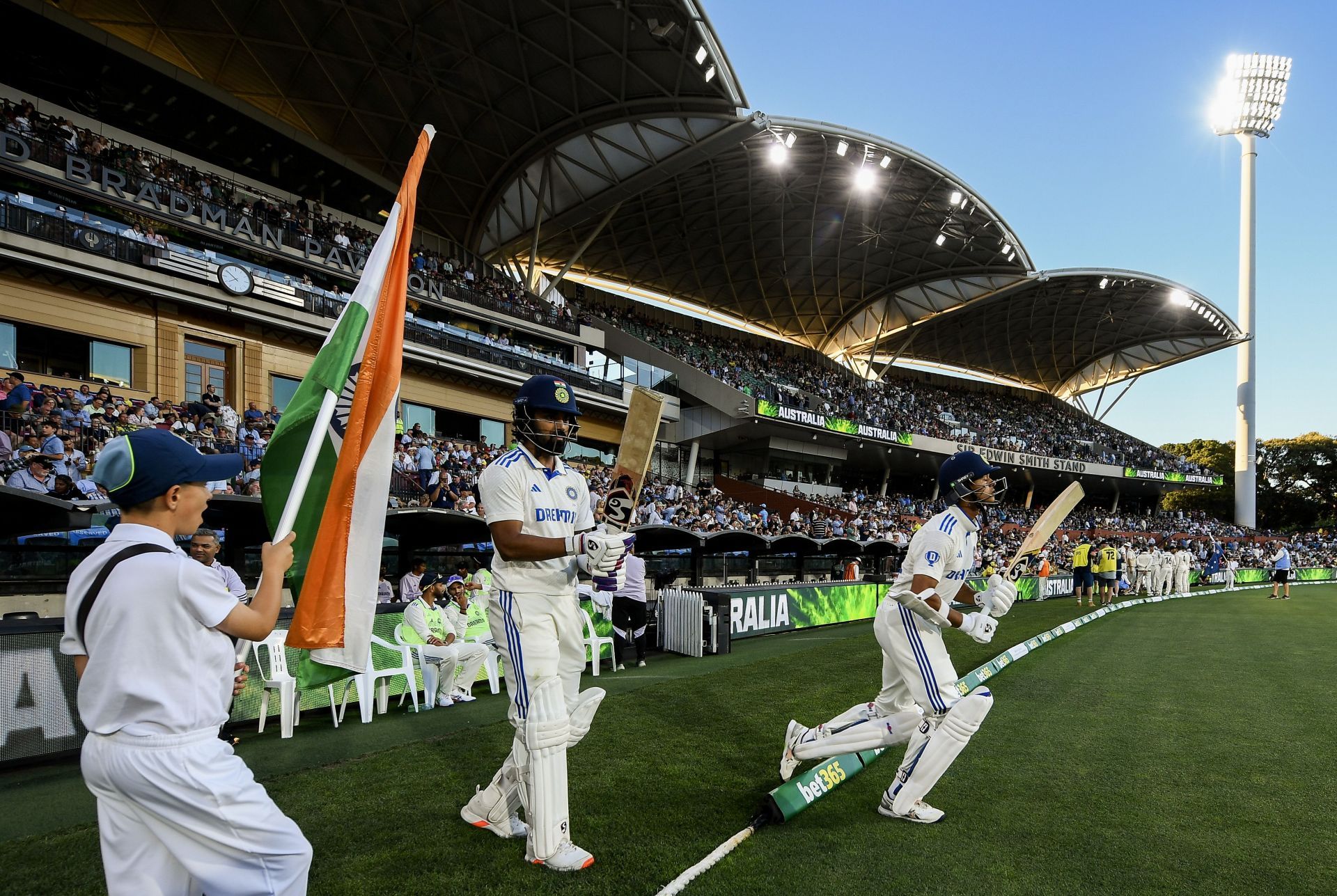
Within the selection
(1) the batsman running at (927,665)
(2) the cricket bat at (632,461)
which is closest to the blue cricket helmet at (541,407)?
(2) the cricket bat at (632,461)

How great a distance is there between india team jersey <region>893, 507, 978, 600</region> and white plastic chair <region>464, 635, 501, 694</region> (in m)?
6.40

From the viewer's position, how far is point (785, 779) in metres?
5.65

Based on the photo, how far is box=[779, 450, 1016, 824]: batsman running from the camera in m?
4.72

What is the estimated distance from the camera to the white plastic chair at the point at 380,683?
8539mm

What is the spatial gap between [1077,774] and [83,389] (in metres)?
20.3

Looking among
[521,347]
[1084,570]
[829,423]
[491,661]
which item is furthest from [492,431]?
[491,661]

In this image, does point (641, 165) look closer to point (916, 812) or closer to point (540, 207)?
point (540, 207)

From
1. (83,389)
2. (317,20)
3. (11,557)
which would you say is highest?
(317,20)

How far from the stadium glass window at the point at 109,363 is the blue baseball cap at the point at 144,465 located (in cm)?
2354

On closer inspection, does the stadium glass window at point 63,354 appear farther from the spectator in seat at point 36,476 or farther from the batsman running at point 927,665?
the batsman running at point 927,665

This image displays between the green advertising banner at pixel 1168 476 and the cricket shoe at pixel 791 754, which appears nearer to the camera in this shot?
the cricket shoe at pixel 791 754

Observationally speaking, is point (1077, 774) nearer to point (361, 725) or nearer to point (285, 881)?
point (285, 881)

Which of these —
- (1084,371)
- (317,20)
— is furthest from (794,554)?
(1084,371)

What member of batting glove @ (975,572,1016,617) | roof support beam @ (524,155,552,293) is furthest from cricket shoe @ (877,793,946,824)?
roof support beam @ (524,155,552,293)
